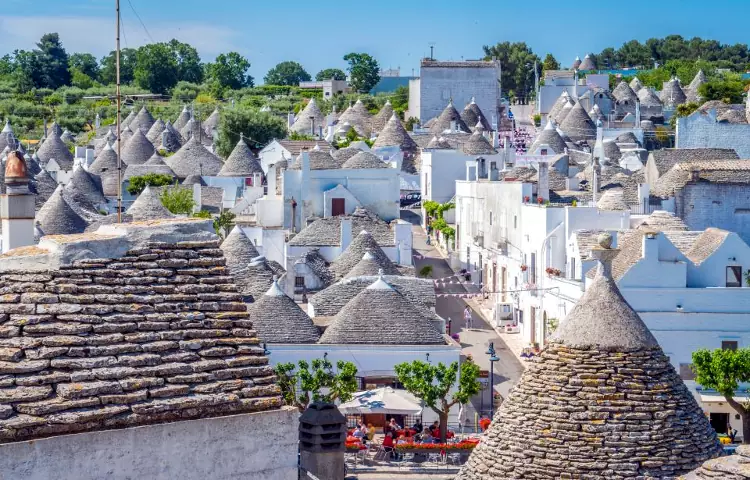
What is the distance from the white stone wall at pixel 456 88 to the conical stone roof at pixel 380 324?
185 feet

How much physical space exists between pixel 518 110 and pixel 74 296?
91.4 metres

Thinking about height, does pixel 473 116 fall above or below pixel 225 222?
above

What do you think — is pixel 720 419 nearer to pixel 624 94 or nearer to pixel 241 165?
pixel 241 165

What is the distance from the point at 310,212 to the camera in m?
53.2

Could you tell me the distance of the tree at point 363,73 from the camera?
118 metres

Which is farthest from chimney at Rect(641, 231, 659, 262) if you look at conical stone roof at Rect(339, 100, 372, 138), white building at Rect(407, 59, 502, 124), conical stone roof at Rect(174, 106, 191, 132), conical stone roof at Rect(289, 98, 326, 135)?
conical stone roof at Rect(174, 106, 191, 132)

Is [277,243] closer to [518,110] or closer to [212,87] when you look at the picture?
[518,110]

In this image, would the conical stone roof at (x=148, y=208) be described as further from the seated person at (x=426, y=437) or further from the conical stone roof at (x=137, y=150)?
the conical stone roof at (x=137, y=150)

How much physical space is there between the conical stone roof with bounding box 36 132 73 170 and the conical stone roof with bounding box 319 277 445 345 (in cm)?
4409

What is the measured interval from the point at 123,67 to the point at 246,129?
62.9 m

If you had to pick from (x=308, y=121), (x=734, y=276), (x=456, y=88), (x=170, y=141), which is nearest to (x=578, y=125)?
(x=456, y=88)

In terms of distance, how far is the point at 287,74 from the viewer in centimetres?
14875

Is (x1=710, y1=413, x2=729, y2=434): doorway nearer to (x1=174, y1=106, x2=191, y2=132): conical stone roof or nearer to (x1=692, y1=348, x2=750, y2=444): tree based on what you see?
(x1=692, y1=348, x2=750, y2=444): tree

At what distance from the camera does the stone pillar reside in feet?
46.0
